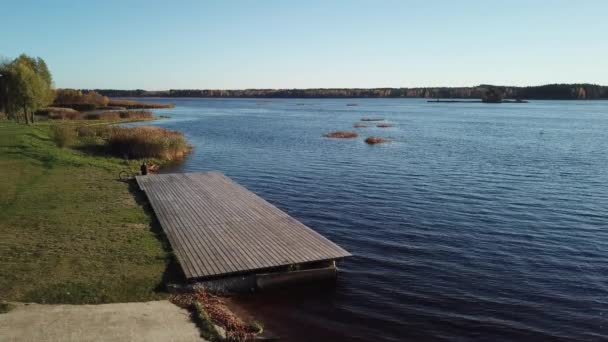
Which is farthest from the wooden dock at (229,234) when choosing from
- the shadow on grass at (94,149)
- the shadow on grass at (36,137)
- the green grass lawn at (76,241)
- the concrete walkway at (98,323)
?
the shadow on grass at (36,137)

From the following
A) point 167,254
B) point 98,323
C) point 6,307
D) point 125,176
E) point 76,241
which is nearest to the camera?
point 98,323

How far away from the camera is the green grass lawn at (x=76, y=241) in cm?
1318

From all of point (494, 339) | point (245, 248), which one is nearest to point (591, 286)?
point (494, 339)

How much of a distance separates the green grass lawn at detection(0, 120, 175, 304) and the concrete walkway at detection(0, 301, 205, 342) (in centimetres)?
57

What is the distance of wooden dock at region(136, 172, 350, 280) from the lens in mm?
15188

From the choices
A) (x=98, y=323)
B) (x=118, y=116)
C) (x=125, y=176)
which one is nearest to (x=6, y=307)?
(x=98, y=323)

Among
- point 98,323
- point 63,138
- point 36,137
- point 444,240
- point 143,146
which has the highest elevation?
point 63,138

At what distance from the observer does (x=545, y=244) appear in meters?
19.9

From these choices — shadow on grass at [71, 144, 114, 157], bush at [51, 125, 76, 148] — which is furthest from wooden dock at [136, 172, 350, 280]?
bush at [51, 125, 76, 148]

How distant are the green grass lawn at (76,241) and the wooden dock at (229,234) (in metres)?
0.77

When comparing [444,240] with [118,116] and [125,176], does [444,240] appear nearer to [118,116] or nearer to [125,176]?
[125,176]

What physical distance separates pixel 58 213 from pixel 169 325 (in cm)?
1181

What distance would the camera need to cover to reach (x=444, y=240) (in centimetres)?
2025

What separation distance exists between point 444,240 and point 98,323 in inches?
553
